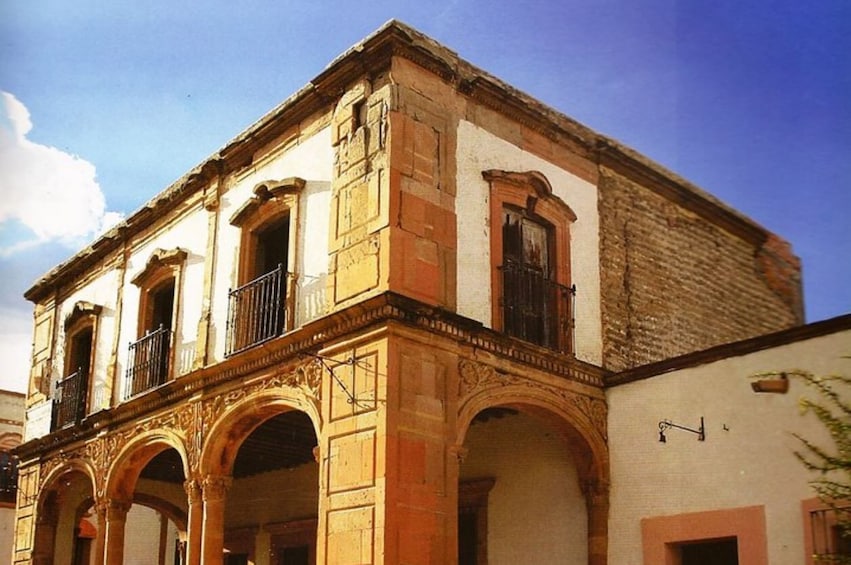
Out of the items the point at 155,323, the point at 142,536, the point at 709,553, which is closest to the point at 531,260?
the point at 709,553

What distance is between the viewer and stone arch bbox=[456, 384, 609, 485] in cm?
1216

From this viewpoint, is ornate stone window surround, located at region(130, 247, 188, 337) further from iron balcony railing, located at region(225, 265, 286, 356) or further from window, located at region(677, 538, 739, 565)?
window, located at region(677, 538, 739, 565)

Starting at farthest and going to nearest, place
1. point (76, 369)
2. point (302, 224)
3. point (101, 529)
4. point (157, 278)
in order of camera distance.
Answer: point (76, 369) < point (157, 278) < point (101, 529) < point (302, 224)

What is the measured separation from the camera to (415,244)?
456 inches

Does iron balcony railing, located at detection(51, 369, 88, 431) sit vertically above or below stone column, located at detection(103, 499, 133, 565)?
above

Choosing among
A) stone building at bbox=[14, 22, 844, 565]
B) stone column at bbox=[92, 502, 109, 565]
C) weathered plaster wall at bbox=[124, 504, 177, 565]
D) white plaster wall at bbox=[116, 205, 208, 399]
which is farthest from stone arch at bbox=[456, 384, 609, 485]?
weathered plaster wall at bbox=[124, 504, 177, 565]

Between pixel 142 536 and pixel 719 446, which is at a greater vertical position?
pixel 719 446

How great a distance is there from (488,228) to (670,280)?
3518mm

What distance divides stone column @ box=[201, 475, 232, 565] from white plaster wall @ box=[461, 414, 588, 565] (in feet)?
10.0

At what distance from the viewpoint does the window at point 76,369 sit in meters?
17.5

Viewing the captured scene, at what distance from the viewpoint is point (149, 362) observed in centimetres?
1572

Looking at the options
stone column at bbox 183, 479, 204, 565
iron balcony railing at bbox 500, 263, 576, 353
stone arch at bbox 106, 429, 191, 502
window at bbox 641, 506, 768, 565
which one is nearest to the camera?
window at bbox 641, 506, 768, 565

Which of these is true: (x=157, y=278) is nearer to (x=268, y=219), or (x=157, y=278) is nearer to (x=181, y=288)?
(x=181, y=288)

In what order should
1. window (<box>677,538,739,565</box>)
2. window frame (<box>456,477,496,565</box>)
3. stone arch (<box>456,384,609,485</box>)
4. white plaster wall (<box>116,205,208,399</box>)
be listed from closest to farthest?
window (<box>677,538,739,565</box>)
stone arch (<box>456,384,609,485</box>)
window frame (<box>456,477,496,565</box>)
white plaster wall (<box>116,205,208,399</box>)
